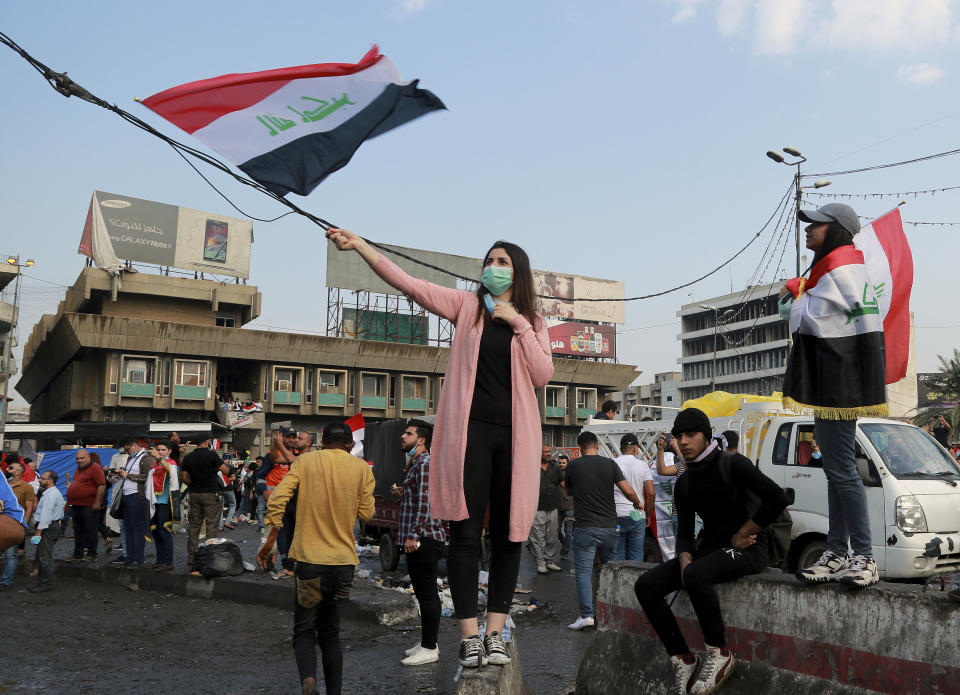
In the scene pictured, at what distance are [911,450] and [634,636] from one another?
6245mm

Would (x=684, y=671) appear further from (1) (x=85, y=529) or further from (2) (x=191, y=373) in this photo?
(2) (x=191, y=373)

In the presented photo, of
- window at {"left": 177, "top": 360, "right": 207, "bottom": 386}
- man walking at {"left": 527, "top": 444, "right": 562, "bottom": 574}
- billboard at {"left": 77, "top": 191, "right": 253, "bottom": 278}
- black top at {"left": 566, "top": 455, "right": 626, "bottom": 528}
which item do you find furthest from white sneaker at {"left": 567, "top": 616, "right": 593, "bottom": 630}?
billboard at {"left": 77, "top": 191, "right": 253, "bottom": 278}

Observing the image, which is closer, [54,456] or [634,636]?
[634,636]

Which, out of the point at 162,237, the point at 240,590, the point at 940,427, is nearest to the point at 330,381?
the point at 162,237

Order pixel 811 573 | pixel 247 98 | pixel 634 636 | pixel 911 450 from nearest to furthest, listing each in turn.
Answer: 1. pixel 811 573
2. pixel 634 636
3. pixel 247 98
4. pixel 911 450

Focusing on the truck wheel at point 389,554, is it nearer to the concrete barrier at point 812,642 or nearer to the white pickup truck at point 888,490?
the white pickup truck at point 888,490

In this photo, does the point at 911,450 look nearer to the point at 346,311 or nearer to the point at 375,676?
the point at 375,676

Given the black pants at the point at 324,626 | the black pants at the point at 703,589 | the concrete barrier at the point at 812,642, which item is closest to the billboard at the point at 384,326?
the black pants at the point at 324,626


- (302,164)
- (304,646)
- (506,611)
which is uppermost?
(302,164)

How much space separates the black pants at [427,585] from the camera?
663 cm

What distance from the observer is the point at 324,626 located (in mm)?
5172

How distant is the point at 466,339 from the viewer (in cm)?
371

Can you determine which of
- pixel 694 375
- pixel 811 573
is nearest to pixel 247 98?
pixel 811 573

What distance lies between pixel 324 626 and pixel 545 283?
74058 mm
